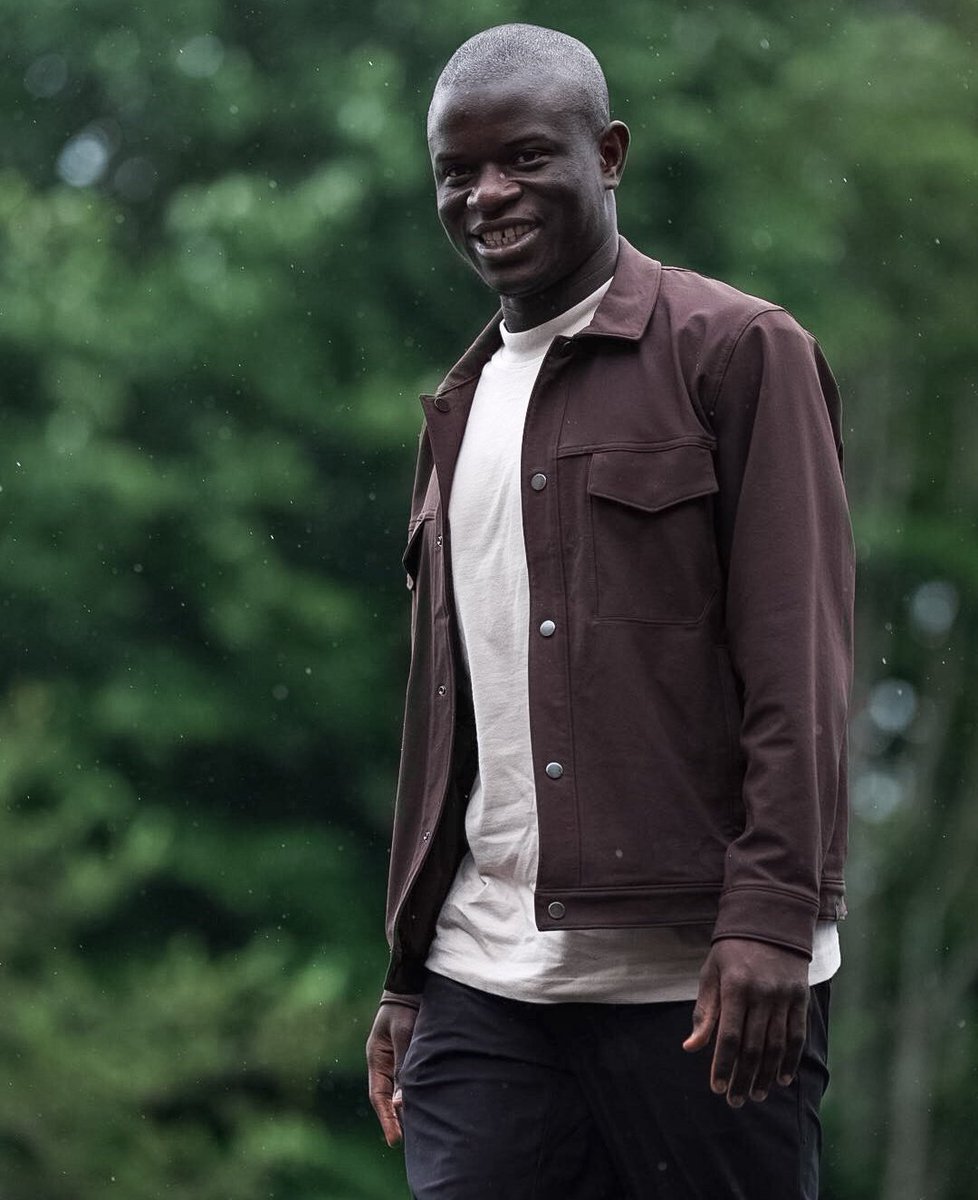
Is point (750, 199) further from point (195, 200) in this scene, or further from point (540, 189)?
point (540, 189)

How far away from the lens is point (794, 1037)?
1.92 m

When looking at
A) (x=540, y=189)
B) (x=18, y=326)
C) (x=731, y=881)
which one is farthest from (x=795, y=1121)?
(x=18, y=326)

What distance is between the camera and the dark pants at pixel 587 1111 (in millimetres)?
2043

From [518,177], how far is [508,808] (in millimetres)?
697

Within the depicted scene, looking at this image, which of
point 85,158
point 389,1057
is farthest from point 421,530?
point 85,158

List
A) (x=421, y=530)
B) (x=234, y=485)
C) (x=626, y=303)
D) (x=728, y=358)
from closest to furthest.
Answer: (x=728, y=358), (x=626, y=303), (x=421, y=530), (x=234, y=485)

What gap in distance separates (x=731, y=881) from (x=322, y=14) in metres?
8.18

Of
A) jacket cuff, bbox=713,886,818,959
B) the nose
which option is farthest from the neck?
jacket cuff, bbox=713,886,818,959

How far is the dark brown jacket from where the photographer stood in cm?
199

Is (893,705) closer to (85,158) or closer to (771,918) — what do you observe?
(85,158)

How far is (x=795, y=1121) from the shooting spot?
81.0 inches

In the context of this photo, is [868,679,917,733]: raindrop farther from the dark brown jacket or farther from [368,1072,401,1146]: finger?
the dark brown jacket

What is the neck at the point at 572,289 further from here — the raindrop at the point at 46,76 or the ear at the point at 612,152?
the raindrop at the point at 46,76

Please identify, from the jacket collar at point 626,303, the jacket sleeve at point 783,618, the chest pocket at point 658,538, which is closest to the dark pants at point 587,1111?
the jacket sleeve at point 783,618
